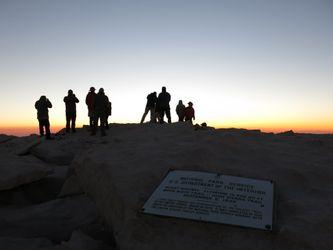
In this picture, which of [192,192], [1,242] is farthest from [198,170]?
[1,242]

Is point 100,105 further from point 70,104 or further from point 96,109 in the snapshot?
point 70,104

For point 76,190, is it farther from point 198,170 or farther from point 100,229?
point 198,170

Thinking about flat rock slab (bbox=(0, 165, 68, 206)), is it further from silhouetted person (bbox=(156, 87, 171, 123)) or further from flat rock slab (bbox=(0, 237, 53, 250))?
silhouetted person (bbox=(156, 87, 171, 123))

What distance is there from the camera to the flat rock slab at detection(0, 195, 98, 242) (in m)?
5.54

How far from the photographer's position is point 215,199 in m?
4.51

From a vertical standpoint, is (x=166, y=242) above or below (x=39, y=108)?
below

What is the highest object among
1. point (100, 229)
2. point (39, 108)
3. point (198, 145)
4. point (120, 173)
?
point (39, 108)

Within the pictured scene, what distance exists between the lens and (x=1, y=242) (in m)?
4.76

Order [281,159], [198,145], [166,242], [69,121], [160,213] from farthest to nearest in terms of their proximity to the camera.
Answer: [69,121] → [198,145] → [281,159] → [160,213] → [166,242]

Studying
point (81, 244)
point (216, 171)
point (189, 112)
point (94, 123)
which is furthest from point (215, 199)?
point (189, 112)

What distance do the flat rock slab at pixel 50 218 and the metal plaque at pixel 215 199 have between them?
5.45 ft

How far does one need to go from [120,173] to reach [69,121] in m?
11.9

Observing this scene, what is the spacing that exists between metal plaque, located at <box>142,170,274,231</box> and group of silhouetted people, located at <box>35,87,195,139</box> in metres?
9.90

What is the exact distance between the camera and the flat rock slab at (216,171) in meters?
4.07
